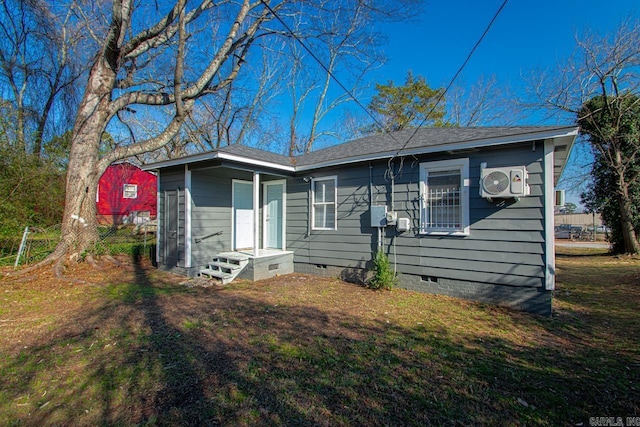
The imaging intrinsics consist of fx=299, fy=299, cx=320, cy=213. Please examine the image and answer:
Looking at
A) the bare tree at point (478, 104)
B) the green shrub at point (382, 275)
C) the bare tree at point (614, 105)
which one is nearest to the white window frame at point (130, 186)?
the green shrub at point (382, 275)

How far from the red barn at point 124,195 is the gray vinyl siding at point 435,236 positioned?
14568 mm

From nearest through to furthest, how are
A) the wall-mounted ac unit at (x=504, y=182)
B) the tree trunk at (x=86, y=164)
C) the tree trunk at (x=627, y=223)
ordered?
the wall-mounted ac unit at (x=504, y=182)
the tree trunk at (x=86, y=164)
the tree trunk at (x=627, y=223)

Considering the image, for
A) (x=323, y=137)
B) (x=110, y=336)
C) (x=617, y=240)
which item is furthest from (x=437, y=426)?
(x=323, y=137)

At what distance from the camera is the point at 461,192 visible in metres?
5.40

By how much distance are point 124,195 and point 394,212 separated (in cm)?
1845

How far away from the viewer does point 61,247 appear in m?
6.84

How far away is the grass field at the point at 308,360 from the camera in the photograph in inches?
88.0

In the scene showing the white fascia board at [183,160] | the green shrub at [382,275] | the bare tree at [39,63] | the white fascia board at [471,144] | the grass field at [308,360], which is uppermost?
the bare tree at [39,63]

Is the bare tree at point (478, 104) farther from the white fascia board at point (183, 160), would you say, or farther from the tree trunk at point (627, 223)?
the white fascia board at point (183, 160)

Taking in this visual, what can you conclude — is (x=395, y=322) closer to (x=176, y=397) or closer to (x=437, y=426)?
(x=437, y=426)

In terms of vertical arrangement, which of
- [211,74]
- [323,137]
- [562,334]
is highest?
[323,137]

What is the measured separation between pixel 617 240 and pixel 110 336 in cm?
1570

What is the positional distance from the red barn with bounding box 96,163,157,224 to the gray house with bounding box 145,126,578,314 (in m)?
12.3

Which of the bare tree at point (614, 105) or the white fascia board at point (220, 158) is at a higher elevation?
the bare tree at point (614, 105)
